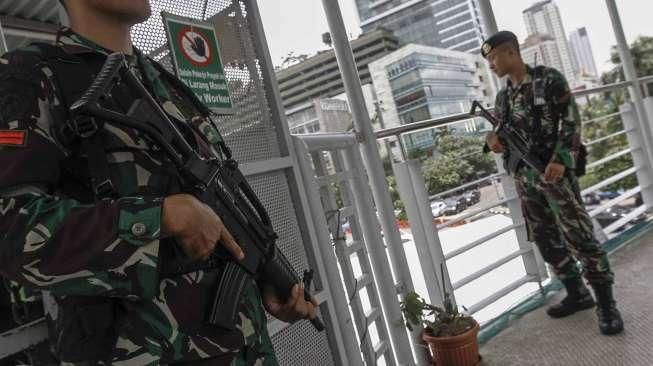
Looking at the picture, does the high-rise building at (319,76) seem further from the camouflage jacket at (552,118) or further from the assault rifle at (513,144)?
the camouflage jacket at (552,118)

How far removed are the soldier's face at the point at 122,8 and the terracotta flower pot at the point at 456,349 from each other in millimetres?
1567

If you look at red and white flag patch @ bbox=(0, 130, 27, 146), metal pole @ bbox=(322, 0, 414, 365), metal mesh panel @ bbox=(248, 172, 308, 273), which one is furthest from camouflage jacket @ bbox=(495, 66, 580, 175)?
red and white flag patch @ bbox=(0, 130, 27, 146)

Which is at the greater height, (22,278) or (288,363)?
(22,278)

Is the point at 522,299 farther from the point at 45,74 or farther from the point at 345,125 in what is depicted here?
the point at 45,74

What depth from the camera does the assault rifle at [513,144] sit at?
2070mm

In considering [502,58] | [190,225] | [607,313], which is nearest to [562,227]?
[607,313]

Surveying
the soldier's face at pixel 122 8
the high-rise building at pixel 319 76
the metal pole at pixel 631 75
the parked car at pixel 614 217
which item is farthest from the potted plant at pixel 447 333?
the metal pole at pixel 631 75

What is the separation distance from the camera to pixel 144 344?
2.22 ft

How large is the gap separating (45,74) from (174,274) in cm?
35

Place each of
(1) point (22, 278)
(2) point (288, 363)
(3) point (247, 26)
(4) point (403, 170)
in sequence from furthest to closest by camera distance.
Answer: (4) point (403, 170), (3) point (247, 26), (2) point (288, 363), (1) point (22, 278)

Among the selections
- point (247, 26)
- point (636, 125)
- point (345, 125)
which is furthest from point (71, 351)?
point (636, 125)

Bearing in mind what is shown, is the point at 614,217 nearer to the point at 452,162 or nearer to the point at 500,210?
the point at 500,210

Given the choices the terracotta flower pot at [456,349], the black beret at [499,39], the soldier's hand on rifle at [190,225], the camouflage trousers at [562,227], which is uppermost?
the black beret at [499,39]

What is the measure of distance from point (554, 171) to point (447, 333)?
2.67ft
